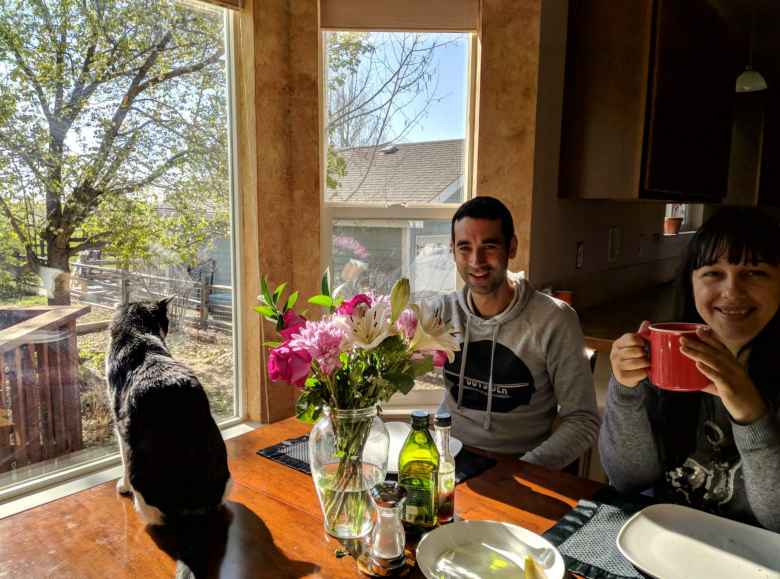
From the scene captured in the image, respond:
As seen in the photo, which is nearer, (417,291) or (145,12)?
(145,12)

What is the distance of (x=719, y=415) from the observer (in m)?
1.15

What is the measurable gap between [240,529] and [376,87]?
176cm

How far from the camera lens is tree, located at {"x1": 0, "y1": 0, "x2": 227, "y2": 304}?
61.1 inches

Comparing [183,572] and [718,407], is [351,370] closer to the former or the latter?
[183,572]

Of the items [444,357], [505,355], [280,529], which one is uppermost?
[444,357]

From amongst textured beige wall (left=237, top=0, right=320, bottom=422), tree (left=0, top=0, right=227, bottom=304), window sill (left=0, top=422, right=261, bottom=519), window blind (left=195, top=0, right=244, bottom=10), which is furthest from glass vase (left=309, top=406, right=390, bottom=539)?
window blind (left=195, top=0, right=244, bottom=10)

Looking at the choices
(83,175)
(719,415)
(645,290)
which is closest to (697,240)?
(719,415)

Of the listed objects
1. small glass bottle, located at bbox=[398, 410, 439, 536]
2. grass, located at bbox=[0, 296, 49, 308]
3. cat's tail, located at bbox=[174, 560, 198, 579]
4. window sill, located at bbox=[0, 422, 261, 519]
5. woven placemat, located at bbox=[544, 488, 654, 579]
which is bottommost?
window sill, located at bbox=[0, 422, 261, 519]

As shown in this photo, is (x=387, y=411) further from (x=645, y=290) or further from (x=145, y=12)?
(x=645, y=290)

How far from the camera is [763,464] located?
0.98 metres

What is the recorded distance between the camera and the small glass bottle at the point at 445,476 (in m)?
1.00

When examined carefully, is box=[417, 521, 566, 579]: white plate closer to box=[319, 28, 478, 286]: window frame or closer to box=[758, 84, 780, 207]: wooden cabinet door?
box=[319, 28, 478, 286]: window frame

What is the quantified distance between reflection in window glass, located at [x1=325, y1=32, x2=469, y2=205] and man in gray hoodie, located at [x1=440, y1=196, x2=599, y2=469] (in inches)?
27.4

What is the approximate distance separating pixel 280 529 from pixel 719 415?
89 cm
